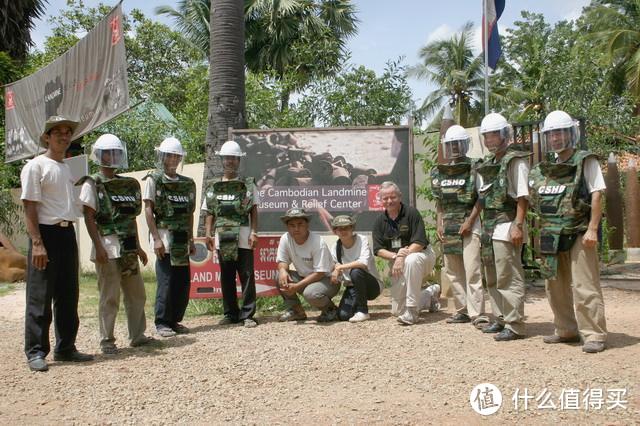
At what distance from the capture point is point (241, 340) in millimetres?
5949

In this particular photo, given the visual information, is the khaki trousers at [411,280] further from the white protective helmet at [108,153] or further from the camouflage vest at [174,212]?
the white protective helmet at [108,153]

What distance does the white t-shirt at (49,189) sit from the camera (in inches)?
193

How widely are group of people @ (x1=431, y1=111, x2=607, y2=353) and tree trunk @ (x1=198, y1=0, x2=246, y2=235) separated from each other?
3635 mm

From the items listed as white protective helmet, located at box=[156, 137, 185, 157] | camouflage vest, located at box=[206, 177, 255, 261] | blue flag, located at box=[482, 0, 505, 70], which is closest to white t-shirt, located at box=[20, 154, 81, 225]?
white protective helmet, located at box=[156, 137, 185, 157]

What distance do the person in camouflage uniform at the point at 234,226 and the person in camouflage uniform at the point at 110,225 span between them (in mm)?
1161

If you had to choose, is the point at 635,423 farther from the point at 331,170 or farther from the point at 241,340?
the point at 331,170

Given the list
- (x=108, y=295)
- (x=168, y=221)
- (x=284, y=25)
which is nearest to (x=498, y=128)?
(x=168, y=221)

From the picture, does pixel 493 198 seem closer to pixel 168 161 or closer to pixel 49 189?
pixel 168 161

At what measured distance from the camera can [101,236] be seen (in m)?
5.59

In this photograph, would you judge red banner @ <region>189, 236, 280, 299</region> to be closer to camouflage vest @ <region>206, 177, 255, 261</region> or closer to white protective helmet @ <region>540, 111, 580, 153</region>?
camouflage vest @ <region>206, 177, 255, 261</region>

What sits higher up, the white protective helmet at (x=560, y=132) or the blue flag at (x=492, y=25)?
the blue flag at (x=492, y=25)

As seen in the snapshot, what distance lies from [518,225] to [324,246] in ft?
6.94

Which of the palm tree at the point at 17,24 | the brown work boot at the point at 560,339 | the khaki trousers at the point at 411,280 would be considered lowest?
the brown work boot at the point at 560,339

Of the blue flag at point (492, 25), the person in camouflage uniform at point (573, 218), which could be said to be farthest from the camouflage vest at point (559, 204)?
Result: the blue flag at point (492, 25)
